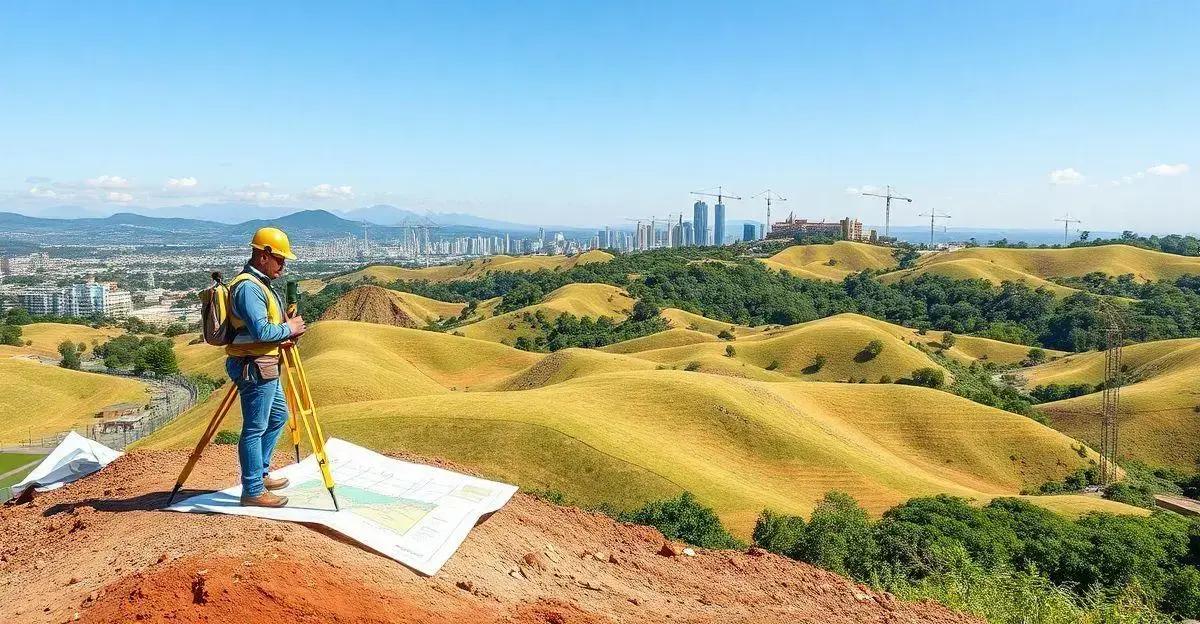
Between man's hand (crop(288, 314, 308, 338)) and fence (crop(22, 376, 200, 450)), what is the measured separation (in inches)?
1487

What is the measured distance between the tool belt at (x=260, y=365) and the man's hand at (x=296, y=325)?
1.32ft

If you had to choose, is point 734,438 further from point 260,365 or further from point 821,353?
point 821,353

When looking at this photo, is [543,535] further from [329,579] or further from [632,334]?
[632,334]

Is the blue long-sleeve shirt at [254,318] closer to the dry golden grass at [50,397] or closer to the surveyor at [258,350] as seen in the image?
the surveyor at [258,350]

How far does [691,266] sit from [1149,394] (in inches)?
3297

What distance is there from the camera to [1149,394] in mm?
52406

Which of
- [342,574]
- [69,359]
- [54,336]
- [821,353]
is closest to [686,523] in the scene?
[342,574]

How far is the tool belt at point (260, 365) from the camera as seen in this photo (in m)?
8.24

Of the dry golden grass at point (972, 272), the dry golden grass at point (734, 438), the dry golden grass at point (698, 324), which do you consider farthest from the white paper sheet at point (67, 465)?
the dry golden grass at point (972, 272)

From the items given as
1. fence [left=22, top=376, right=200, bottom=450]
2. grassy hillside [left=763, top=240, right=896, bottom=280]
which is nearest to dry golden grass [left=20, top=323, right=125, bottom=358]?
fence [left=22, top=376, right=200, bottom=450]

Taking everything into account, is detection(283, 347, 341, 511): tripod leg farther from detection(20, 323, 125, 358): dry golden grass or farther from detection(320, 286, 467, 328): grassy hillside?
detection(20, 323, 125, 358): dry golden grass

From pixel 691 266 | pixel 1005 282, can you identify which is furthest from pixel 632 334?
pixel 1005 282

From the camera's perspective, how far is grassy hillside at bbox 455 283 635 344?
9344 cm

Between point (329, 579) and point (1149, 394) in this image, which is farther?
point (1149, 394)
